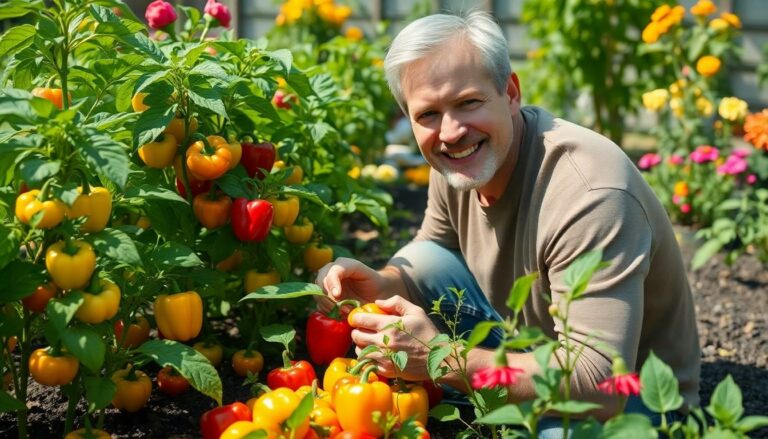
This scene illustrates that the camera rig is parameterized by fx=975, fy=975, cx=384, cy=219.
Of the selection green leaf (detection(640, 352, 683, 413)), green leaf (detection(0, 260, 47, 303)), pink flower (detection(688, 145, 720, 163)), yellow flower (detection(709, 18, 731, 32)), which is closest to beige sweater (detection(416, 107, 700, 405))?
green leaf (detection(640, 352, 683, 413))

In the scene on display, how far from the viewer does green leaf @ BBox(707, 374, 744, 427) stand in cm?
157

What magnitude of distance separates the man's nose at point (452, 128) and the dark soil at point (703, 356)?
2.52 ft

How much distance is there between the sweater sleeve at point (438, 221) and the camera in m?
2.92

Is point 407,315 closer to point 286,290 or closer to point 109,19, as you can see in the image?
point 286,290

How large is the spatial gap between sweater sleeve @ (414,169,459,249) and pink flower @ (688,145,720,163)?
1.80 meters

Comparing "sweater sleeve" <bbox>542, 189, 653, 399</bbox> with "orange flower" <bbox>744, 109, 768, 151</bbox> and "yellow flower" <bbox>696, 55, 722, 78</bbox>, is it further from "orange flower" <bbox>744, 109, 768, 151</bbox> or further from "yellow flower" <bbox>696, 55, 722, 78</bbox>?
"yellow flower" <bbox>696, 55, 722, 78</bbox>

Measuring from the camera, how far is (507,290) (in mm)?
2695

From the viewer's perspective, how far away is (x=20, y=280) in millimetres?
1934

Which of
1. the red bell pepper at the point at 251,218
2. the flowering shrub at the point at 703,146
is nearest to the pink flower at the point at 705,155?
the flowering shrub at the point at 703,146

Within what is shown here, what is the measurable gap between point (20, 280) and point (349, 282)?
3.15 feet

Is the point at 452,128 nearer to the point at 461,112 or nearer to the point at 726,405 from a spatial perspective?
the point at 461,112

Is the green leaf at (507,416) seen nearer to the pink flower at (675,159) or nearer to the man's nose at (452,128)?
the man's nose at (452,128)

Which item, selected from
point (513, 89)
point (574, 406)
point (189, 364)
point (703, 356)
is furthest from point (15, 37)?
point (703, 356)

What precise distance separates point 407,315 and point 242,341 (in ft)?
3.07
